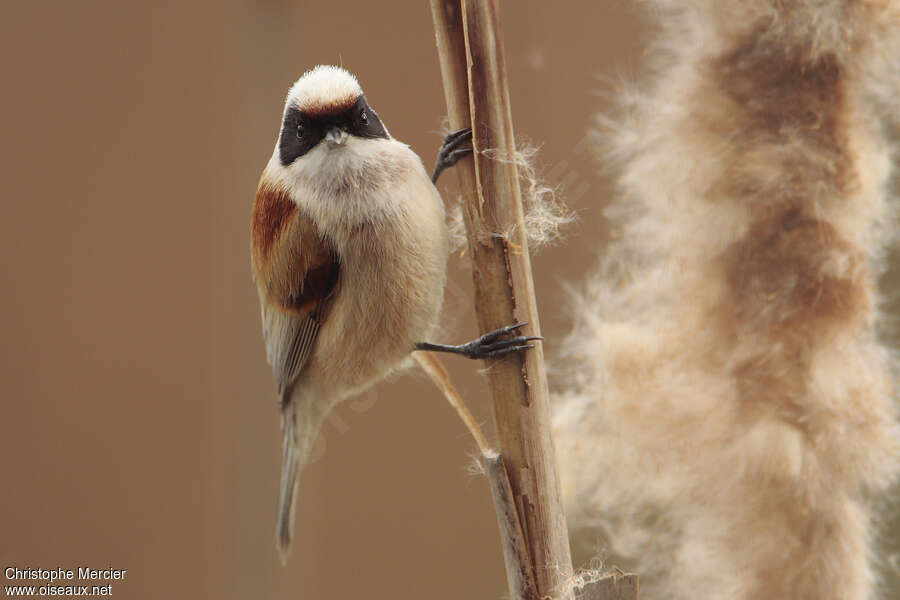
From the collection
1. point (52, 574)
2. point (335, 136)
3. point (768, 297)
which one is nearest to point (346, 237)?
point (335, 136)

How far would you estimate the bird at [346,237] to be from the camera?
696 millimetres

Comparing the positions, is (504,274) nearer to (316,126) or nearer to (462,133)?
(462,133)

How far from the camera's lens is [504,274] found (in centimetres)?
52

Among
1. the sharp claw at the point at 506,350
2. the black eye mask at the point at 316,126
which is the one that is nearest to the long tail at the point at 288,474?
the black eye mask at the point at 316,126

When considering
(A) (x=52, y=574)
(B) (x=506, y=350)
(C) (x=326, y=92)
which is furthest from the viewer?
(A) (x=52, y=574)

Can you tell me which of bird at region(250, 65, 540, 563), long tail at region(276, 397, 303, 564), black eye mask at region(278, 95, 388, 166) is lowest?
long tail at region(276, 397, 303, 564)

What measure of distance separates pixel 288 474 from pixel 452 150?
0.42m

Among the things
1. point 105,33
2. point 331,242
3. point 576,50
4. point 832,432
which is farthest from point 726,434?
point 105,33

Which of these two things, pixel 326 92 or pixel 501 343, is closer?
pixel 501 343

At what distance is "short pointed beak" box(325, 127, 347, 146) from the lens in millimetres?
683

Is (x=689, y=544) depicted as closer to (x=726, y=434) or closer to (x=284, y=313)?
(x=726, y=434)

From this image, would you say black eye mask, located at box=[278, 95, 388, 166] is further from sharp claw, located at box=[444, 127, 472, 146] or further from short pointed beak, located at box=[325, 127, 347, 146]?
sharp claw, located at box=[444, 127, 472, 146]

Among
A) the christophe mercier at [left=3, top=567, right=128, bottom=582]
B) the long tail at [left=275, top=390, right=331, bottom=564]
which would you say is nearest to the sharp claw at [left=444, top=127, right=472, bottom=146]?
the long tail at [left=275, top=390, right=331, bottom=564]

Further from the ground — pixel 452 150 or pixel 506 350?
pixel 452 150
